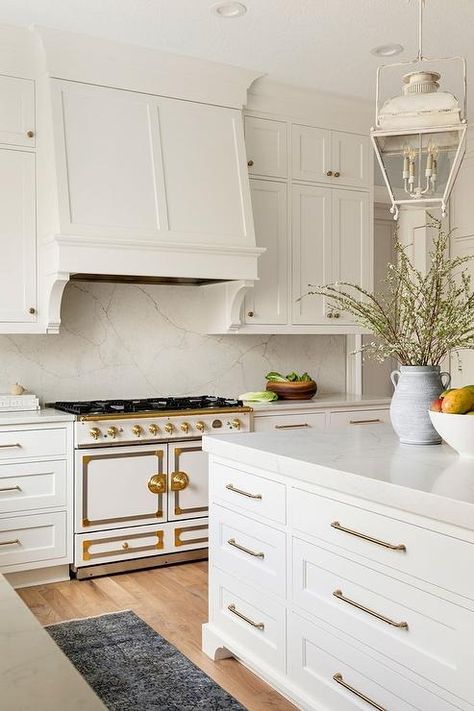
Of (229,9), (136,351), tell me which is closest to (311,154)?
(229,9)

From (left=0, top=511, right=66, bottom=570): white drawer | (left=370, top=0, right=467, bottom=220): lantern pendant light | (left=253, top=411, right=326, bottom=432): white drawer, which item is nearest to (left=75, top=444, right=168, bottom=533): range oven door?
(left=0, top=511, right=66, bottom=570): white drawer

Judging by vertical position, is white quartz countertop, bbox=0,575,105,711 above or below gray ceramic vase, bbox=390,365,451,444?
below

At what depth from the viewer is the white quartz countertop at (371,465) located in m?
1.83

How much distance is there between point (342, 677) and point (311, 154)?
3.65m

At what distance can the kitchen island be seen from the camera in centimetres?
182

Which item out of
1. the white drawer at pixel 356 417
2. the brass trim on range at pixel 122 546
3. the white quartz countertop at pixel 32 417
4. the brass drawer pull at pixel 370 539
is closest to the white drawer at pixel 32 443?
the white quartz countertop at pixel 32 417

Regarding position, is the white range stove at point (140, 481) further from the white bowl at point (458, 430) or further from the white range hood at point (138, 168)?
the white bowl at point (458, 430)

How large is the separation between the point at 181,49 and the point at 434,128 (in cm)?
262

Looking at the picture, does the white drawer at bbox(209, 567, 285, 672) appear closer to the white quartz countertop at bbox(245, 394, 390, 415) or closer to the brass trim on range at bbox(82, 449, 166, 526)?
the brass trim on range at bbox(82, 449, 166, 526)

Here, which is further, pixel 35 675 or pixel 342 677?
pixel 342 677

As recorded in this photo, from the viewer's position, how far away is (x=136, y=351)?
4770mm

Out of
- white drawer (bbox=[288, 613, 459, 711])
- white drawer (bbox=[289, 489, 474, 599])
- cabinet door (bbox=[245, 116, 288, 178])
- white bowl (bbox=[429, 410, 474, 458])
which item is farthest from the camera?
cabinet door (bbox=[245, 116, 288, 178])

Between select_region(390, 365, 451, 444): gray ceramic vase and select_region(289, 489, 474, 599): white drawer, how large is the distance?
469 mm

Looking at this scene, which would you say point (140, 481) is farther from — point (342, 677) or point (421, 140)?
point (421, 140)
